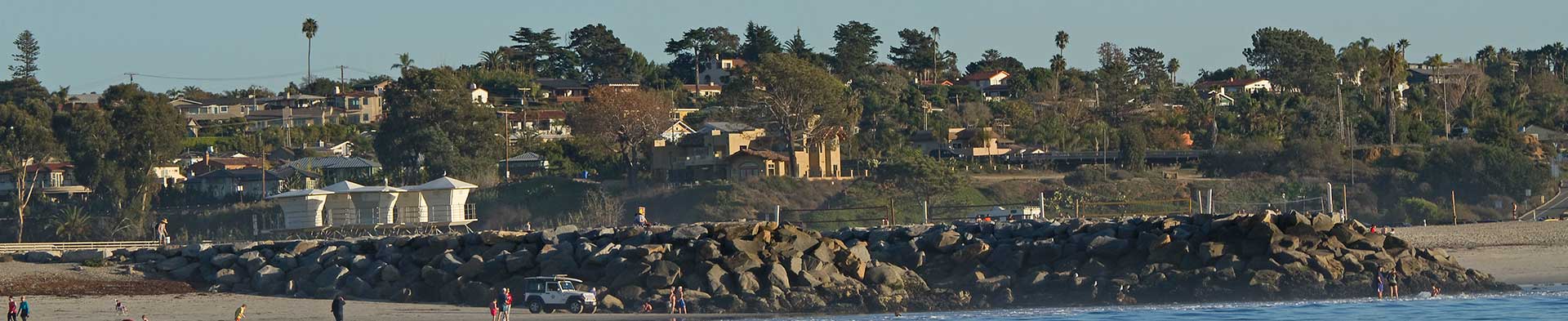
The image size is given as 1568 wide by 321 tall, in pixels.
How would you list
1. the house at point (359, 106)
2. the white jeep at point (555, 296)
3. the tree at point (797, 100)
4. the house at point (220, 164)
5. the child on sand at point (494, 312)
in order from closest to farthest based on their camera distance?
1. the child on sand at point (494, 312)
2. the white jeep at point (555, 296)
3. the tree at point (797, 100)
4. the house at point (220, 164)
5. the house at point (359, 106)

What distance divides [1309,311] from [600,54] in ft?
286

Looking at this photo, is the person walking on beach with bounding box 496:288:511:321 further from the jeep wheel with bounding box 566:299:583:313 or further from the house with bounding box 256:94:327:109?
the house with bounding box 256:94:327:109

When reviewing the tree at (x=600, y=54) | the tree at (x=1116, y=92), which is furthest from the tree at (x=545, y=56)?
the tree at (x=1116, y=92)

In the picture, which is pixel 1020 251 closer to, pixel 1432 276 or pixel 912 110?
pixel 1432 276

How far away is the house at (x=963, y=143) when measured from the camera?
78688mm

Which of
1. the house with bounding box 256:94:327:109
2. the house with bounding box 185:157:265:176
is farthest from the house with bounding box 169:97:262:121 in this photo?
the house with bounding box 185:157:265:176

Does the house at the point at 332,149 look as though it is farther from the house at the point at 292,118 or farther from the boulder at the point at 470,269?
the boulder at the point at 470,269

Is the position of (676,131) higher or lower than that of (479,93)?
lower

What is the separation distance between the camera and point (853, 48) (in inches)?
4129

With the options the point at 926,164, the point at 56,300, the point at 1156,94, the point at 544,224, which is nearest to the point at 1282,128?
the point at 1156,94

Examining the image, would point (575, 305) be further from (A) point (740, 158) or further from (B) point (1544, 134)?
(B) point (1544, 134)

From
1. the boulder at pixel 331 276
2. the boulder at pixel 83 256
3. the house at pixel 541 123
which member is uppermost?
the house at pixel 541 123

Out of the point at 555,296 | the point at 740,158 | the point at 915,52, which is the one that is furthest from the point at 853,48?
the point at 555,296

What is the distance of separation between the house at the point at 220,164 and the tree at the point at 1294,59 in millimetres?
51069
